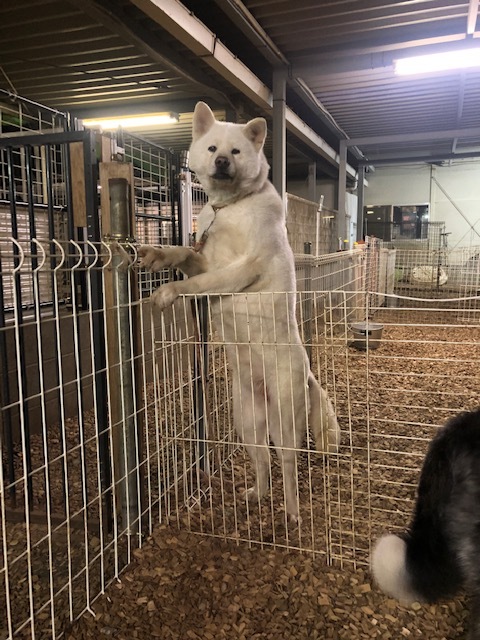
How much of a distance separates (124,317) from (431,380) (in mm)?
4394

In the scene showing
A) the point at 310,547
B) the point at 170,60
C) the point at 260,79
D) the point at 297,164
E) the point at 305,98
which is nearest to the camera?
the point at 310,547

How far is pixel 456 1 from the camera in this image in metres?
5.21

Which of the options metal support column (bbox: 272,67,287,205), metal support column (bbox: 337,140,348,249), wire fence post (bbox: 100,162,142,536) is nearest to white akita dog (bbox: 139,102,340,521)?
wire fence post (bbox: 100,162,142,536)

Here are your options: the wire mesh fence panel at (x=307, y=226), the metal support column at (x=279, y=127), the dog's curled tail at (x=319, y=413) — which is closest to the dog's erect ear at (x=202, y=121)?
the dog's curled tail at (x=319, y=413)

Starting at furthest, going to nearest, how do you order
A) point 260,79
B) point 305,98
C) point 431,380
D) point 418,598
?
point 305,98 < point 260,79 < point 431,380 < point 418,598

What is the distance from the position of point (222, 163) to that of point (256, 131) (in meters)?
0.38

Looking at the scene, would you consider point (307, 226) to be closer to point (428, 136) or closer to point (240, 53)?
point (240, 53)

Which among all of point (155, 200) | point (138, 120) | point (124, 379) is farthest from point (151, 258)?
point (138, 120)

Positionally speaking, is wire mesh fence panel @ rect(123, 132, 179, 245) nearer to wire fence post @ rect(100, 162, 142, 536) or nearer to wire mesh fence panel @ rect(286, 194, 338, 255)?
wire fence post @ rect(100, 162, 142, 536)

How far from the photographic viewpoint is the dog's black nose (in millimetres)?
2674

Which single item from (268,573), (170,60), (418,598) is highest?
(170,60)

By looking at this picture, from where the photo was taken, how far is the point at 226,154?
8.89 feet

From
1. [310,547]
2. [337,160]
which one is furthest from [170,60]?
[337,160]

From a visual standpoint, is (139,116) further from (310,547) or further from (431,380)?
(310,547)
